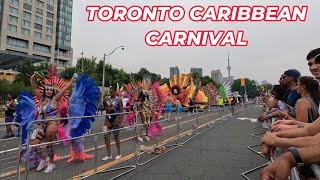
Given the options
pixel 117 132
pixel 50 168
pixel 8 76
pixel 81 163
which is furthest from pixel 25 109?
pixel 8 76

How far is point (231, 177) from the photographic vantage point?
5660 millimetres

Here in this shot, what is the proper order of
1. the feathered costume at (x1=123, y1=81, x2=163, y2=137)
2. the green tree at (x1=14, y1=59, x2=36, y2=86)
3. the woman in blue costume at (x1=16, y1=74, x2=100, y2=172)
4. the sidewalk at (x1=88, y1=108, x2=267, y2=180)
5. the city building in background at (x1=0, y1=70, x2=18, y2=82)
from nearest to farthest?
the woman in blue costume at (x1=16, y1=74, x2=100, y2=172)
the sidewalk at (x1=88, y1=108, x2=267, y2=180)
the feathered costume at (x1=123, y1=81, x2=163, y2=137)
the green tree at (x1=14, y1=59, x2=36, y2=86)
the city building in background at (x1=0, y1=70, x2=18, y2=82)

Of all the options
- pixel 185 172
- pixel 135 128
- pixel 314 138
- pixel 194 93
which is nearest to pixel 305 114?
pixel 314 138

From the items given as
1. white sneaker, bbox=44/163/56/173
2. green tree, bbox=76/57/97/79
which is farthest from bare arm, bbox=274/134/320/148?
green tree, bbox=76/57/97/79

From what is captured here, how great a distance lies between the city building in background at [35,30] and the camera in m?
69.9

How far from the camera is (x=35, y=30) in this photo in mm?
78562

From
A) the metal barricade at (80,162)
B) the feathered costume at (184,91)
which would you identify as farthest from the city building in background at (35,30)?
the metal barricade at (80,162)

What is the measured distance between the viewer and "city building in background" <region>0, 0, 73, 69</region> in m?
69.9

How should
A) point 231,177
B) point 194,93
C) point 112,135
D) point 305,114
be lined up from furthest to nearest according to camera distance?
point 194,93
point 112,135
point 231,177
point 305,114

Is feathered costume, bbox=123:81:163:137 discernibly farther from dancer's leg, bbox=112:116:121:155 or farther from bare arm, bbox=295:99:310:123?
bare arm, bbox=295:99:310:123

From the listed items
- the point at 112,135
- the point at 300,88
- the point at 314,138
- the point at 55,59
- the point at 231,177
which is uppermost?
the point at 55,59

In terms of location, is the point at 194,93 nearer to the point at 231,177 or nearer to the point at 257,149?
the point at 257,149

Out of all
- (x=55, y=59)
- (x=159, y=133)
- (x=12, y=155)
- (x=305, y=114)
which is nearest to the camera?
(x=305, y=114)

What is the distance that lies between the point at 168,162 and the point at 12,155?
3.72m
